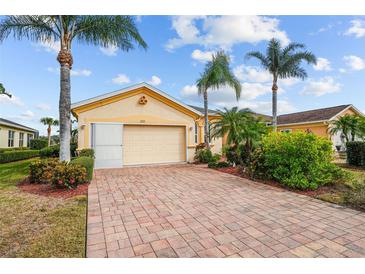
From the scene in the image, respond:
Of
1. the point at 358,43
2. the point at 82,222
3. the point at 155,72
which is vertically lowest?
the point at 82,222

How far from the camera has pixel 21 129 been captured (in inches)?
858

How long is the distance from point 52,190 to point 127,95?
6.70 metres

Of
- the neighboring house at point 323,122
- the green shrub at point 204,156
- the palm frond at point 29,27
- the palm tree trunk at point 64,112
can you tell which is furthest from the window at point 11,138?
the neighboring house at point 323,122

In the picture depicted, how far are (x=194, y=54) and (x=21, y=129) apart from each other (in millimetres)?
21021

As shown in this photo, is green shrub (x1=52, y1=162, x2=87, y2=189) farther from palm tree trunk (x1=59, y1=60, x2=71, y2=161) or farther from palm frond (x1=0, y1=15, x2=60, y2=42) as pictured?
palm frond (x1=0, y1=15, x2=60, y2=42)

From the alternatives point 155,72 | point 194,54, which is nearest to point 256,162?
point 194,54

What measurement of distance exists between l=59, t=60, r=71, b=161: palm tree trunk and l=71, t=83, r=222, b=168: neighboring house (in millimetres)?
2968

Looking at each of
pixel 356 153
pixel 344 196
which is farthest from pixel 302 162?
pixel 356 153

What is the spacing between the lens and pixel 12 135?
65.2 feet

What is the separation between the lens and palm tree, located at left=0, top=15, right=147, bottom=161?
729cm

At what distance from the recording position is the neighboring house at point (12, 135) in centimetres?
1773

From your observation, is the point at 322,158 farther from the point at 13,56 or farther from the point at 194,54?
the point at 13,56

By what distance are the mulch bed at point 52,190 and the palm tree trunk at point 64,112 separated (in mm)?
1219

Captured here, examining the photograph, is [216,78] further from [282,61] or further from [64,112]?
[64,112]
